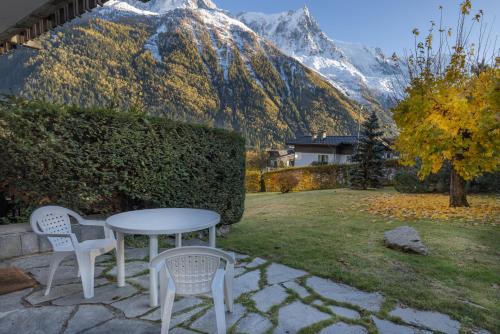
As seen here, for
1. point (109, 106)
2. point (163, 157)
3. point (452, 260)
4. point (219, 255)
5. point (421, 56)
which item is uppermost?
point (421, 56)

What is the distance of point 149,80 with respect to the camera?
81.1 meters

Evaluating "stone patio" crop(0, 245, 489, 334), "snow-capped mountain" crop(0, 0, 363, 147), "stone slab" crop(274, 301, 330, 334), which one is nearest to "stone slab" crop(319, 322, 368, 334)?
"stone patio" crop(0, 245, 489, 334)

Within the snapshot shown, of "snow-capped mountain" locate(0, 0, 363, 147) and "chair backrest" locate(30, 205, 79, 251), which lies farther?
"snow-capped mountain" locate(0, 0, 363, 147)

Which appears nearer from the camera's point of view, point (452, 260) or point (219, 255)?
point (219, 255)

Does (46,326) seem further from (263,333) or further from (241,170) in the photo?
(241,170)

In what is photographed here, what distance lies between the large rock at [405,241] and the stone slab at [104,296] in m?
3.67

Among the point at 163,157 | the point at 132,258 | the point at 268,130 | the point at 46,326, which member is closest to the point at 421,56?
the point at 163,157

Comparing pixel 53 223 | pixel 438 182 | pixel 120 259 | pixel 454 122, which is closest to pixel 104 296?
pixel 120 259

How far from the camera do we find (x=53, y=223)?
334 cm

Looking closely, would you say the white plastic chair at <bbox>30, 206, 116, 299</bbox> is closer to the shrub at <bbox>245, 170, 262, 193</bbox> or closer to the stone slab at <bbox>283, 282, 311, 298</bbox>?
the stone slab at <bbox>283, 282, 311, 298</bbox>

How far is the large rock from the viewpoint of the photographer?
14.5ft

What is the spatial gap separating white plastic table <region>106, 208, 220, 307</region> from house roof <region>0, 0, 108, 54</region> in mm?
2181

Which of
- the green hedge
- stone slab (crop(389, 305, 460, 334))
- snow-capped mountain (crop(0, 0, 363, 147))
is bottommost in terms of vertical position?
stone slab (crop(389, 305, 460, 334))

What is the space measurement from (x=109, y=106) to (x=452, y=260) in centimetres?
518
